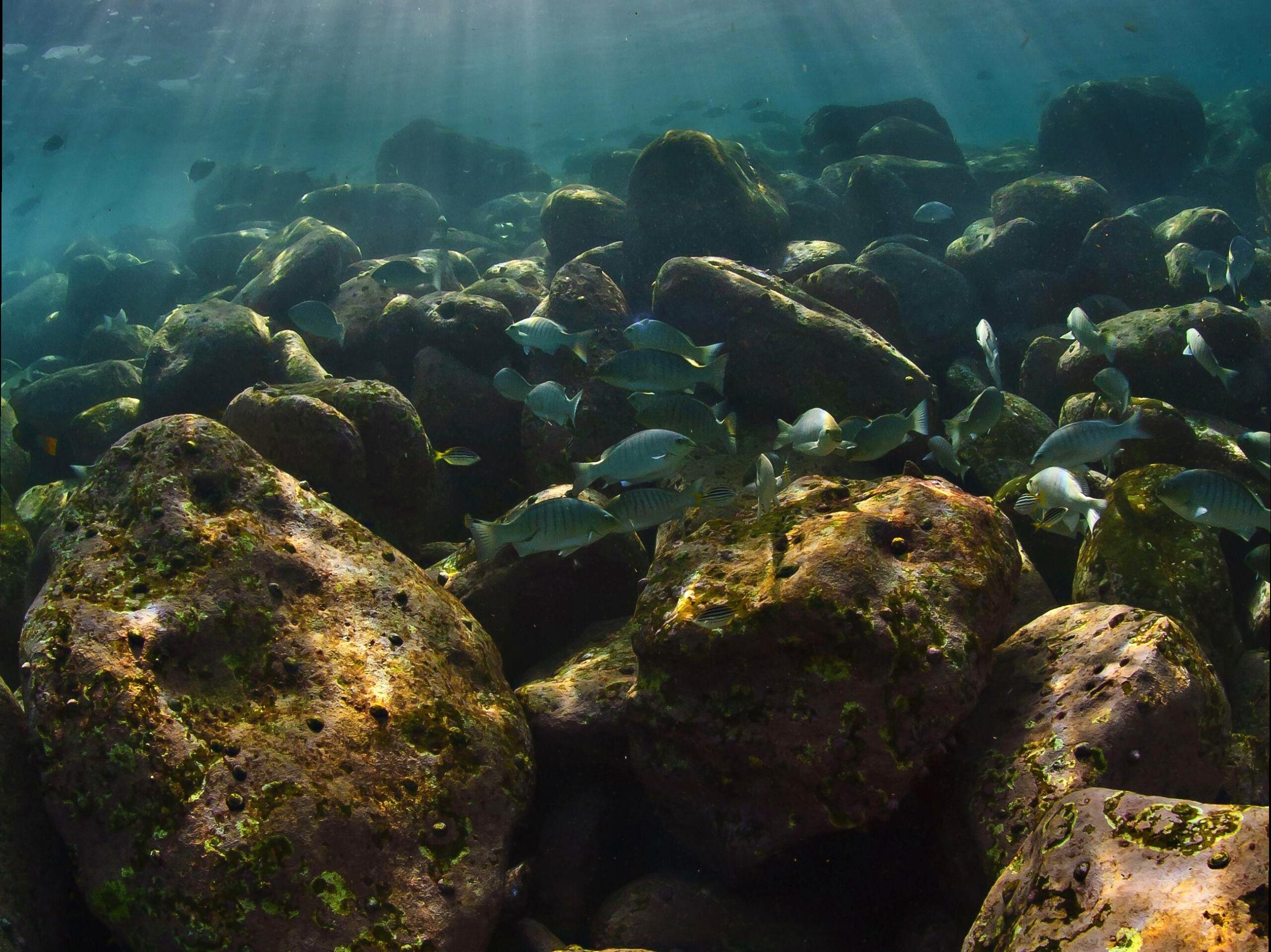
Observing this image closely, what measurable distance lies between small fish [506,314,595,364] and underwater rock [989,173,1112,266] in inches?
375

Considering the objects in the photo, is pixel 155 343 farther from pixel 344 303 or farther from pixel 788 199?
pixel 788 199

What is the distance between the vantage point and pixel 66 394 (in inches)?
370

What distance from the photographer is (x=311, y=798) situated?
301 cm

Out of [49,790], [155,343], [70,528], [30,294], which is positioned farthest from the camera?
[30,294]

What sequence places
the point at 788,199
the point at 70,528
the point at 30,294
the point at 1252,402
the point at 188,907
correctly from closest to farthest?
the point at 188,907 < the point at 70,528 < the point at 1252,402 < the point at 788,199 < the point at 30,294

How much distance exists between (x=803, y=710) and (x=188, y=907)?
2.62 meters

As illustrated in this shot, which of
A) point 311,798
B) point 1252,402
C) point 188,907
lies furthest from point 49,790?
point 1252,402

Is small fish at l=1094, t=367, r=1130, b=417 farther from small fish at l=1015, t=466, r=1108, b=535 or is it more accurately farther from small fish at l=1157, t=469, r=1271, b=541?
small fish at l=1157, t=469, r=1271, b=541

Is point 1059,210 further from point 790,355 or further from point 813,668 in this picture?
point 813,668

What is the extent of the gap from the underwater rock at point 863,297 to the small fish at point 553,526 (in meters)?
5.20

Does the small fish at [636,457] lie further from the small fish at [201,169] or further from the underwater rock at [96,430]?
the small fish at [201,169]

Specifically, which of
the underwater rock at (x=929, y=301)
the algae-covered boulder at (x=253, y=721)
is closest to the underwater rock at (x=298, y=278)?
the algae-covered boulder at (x=253, y=721)

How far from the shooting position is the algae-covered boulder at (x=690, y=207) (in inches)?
400

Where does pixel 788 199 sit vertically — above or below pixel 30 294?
above
